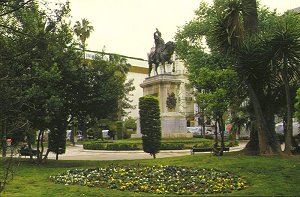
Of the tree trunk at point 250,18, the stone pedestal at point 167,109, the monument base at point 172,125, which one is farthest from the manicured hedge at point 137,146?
the tree trunk at point 250,18

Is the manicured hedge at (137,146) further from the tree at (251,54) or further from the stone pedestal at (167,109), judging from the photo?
the tree at (251,54)

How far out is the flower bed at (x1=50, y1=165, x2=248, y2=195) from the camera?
1111 centimetres

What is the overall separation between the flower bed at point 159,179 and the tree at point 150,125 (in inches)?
328

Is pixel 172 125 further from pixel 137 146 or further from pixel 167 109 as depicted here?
pixel 137 146

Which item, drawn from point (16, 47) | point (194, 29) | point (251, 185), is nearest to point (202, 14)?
point (194, 29)

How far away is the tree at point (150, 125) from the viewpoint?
23.9 m

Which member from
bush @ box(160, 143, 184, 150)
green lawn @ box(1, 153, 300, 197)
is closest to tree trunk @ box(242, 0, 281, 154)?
green lawn @ box(1, 153, 300, 197)

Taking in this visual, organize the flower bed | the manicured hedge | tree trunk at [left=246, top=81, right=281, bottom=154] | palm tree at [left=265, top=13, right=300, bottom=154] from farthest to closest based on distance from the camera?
1. the manicured hedge
2. tree trunk at [left=246, top=81, right=281, bottom=154]
3. palm tree at [left=265, top=13, right=300, bottom=154]
4. the flower bed

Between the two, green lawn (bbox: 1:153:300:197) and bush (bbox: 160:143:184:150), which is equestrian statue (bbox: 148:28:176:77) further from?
green lawn (bbox: 1:153:300:197)

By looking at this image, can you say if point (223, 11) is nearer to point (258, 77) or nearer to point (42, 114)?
point (258, 77)

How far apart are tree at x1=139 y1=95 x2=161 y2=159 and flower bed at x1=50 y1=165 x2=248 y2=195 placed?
27.3ft

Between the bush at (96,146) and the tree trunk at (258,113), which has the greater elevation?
the tree trunk at (258,113)

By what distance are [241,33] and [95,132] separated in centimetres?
3952

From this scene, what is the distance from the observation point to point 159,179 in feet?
41.5
